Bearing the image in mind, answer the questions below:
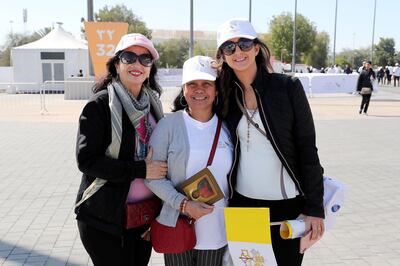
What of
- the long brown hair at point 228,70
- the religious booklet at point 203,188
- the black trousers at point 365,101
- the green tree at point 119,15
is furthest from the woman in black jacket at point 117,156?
the green tree at point 119,15

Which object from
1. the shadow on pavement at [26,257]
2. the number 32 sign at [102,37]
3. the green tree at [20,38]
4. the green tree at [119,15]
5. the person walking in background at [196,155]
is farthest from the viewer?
the green tree at [20,38]

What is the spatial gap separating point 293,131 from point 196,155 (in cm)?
52

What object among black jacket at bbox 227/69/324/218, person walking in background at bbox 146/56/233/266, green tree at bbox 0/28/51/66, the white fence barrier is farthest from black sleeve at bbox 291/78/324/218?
green tree at bbox 0/28/51/66

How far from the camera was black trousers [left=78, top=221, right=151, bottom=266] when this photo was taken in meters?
2.44

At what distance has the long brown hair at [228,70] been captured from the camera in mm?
2441

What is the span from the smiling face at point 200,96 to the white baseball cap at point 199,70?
0.04 m

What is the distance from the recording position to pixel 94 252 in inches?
97.0

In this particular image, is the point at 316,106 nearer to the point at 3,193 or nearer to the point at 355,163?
the point at 355,163

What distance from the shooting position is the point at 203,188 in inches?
91.3

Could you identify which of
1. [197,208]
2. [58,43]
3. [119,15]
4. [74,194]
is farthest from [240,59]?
[119,15]

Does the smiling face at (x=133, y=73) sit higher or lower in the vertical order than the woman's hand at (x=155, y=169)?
higher

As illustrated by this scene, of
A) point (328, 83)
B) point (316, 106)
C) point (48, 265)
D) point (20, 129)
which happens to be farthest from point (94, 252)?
point (328, 83)

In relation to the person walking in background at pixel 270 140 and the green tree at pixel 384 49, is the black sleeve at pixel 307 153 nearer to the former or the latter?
the person walking in background at pixel 270 140

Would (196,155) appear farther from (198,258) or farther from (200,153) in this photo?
(198,258)
